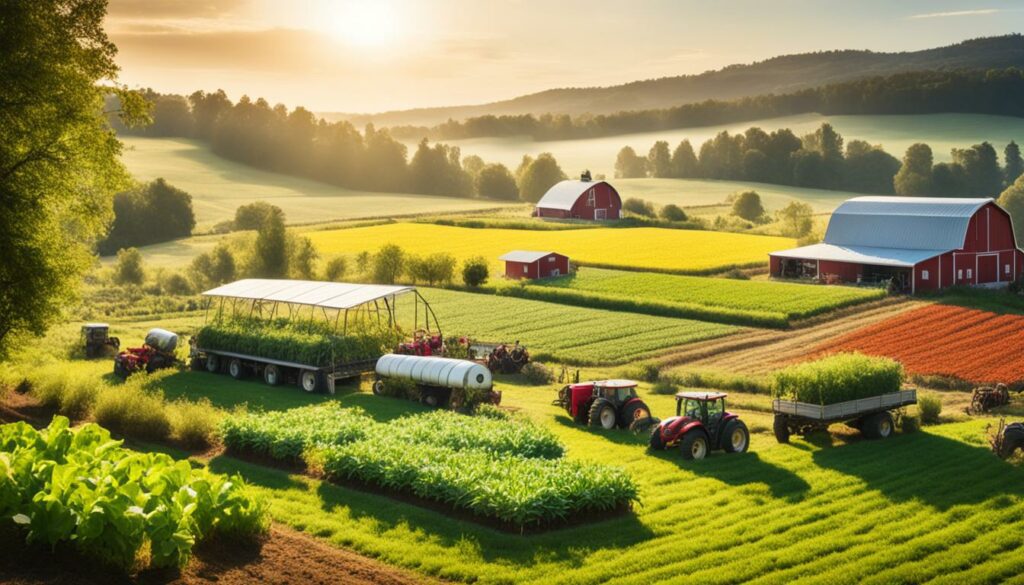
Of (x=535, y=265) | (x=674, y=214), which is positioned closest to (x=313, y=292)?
(x=535, y=265)

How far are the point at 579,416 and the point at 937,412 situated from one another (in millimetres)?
11566

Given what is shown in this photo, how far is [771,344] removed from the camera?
53750 millimetres

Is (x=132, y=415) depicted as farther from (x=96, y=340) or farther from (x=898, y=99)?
(x=898, y=99)

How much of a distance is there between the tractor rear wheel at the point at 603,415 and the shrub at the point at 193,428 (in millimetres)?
11369

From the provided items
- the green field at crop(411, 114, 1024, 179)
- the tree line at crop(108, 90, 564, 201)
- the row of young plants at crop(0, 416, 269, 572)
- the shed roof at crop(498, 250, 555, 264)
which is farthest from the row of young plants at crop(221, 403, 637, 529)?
the tree line at crop(108, 90, 564, 201)

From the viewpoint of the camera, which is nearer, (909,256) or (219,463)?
(219,463)

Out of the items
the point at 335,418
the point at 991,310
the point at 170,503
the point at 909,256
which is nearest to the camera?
the point at 170,503

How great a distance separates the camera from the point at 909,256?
6725 centimetres

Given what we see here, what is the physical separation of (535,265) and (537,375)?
29.8 meters

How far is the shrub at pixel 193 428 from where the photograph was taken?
3147 centimetres

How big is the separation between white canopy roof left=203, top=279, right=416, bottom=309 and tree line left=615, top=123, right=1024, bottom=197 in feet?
329

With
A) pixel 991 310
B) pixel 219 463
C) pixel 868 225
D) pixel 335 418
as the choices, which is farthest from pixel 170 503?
pixel 868 225

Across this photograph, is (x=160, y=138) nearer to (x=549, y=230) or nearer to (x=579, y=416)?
(x=549, y=230)

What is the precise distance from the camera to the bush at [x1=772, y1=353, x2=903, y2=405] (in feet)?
104
